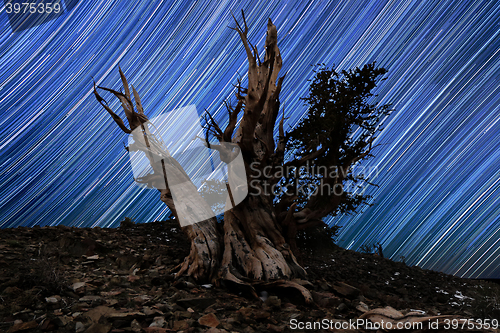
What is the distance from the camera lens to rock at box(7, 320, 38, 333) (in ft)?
10.4

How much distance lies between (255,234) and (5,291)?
4720mm

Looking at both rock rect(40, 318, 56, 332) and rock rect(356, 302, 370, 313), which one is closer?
rock rect(40, 318, 56, 332)

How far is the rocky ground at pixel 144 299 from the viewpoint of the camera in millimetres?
3635

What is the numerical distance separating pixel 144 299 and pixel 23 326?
159 cm

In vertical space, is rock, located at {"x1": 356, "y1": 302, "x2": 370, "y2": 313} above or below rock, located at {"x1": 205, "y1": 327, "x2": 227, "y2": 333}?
below

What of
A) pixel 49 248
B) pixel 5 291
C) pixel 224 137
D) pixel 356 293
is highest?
pixel 224 137

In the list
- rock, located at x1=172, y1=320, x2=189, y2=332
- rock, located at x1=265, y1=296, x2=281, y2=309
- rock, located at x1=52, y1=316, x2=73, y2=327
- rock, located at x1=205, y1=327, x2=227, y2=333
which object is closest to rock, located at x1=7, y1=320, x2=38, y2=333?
rock, located at x1=52, y1=316, x2=73, y2=327

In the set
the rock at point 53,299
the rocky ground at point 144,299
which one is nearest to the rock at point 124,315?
the rocky ground at point 144,299

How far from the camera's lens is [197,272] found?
609cm

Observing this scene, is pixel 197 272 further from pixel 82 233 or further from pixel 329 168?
pixel 82 233

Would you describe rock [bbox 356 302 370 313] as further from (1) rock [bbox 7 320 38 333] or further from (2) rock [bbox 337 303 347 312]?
(1) rock [bbox 7 320 38 333]

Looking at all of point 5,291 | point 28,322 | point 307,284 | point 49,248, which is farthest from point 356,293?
point 49,248

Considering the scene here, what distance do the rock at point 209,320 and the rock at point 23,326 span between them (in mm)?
1909

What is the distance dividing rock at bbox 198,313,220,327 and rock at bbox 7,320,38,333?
6.26 ft
